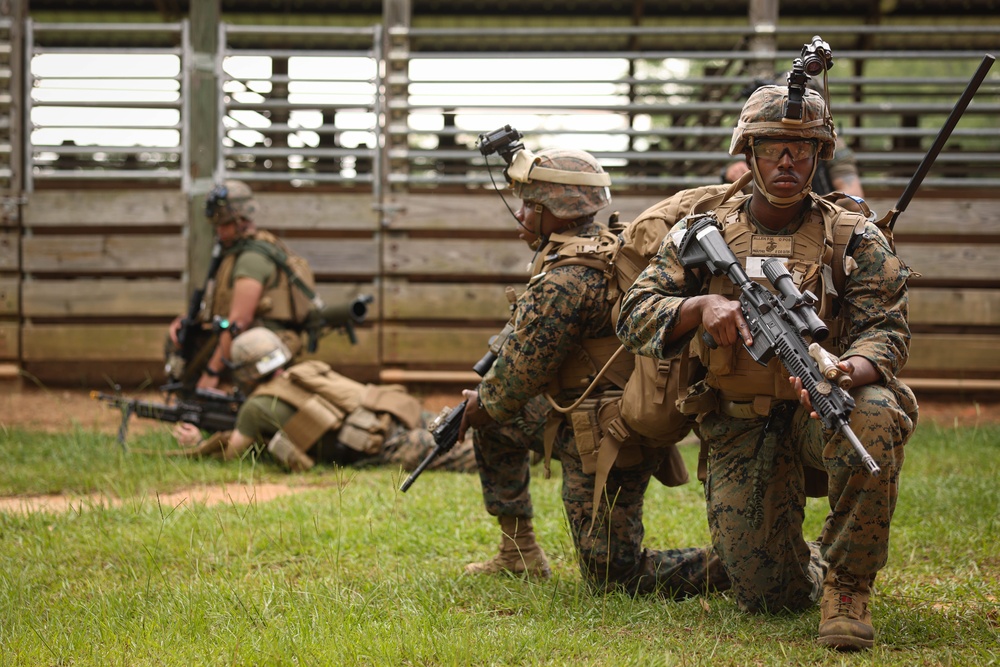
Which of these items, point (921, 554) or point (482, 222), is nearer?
point (921, 554)

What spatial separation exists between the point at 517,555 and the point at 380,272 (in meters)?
5.09

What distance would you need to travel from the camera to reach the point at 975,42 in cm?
1148

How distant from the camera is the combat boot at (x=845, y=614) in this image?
3.21 metres

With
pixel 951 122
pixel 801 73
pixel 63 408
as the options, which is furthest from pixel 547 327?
pixel 63 408

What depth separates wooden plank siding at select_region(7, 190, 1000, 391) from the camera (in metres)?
8.96

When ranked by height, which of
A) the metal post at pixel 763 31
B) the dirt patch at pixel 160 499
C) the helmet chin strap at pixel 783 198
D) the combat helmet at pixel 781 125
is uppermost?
the metal post at pixel 763 31

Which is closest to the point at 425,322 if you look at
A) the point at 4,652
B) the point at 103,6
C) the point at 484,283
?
the point at 484,283

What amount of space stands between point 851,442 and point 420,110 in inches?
262

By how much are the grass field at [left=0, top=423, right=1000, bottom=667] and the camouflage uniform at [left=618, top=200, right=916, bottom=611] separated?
22 centimetres

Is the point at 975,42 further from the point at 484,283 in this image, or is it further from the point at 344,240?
the point at 344,240

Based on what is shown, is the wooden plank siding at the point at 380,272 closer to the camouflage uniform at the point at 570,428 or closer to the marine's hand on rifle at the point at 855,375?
the camouflage uniform at the point at 570,428

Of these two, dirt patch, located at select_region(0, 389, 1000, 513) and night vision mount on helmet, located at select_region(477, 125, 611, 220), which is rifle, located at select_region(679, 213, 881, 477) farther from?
dirt patch, located at select_region(0, 389, 1000, 513)

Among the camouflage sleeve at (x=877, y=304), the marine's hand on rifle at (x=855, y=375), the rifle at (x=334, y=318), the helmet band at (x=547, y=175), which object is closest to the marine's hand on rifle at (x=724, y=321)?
the marine's hand on rifle at (x=855, y=375)

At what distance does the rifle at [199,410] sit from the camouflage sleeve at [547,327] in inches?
140
